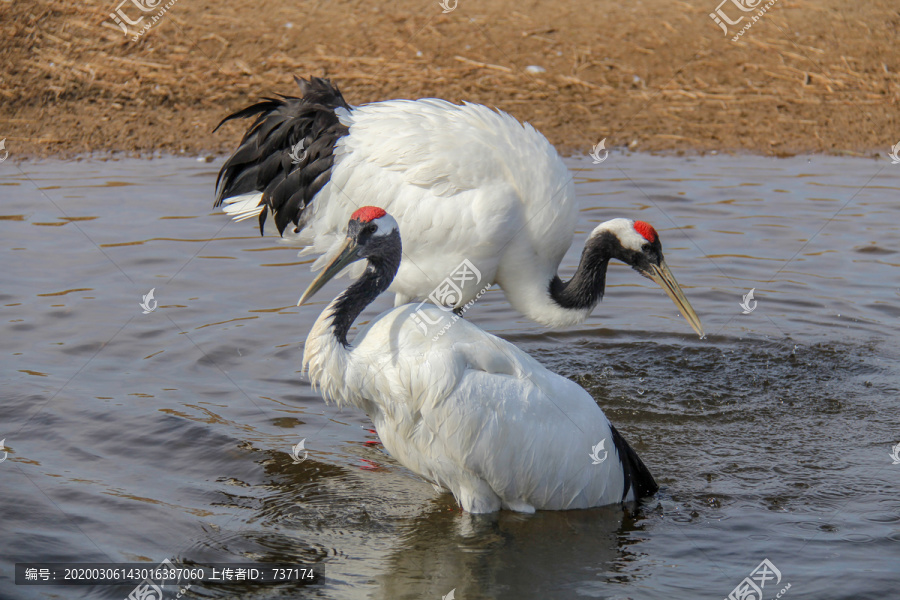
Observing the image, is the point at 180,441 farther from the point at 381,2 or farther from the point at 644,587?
the point at 381,2

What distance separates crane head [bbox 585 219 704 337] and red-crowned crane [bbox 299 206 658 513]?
1.40m

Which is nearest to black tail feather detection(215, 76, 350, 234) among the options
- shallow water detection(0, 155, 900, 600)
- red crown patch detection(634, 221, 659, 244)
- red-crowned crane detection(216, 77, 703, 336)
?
red-crowned crane detection(216, 77, 703, 336)

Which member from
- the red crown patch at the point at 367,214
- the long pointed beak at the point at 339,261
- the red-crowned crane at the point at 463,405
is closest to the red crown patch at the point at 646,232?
the red-crowned crane at the point at 463,405

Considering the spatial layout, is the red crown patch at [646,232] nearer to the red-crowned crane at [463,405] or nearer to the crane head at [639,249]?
the crane head at [639,249]

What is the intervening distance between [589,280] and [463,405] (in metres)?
1.98

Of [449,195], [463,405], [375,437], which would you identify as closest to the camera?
[463,405]

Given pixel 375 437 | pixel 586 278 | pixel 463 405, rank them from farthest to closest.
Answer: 1. pixel 586 278
2. pixel 375 437
3. pixel 463 405

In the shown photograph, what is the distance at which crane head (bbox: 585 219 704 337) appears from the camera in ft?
20.7

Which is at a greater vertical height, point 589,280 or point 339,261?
point 339,261

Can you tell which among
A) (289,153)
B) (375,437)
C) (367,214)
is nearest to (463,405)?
(367,214)

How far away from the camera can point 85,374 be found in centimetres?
644

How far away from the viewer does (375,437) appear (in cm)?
611

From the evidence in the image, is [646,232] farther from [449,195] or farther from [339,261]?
[339,261]

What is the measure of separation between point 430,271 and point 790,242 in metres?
3.77
